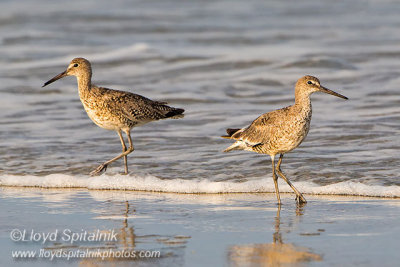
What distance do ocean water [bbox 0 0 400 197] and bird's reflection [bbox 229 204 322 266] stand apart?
2.23 m

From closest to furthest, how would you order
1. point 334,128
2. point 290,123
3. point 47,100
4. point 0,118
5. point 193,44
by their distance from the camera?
point 290,123, point 334,128, point 0,118, point 47,100, point 193,44

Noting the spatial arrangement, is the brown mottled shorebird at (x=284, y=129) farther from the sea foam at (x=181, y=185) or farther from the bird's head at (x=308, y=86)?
the sea foam at (x=181, y=185)

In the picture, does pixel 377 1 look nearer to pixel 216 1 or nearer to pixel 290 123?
pixel 216 1

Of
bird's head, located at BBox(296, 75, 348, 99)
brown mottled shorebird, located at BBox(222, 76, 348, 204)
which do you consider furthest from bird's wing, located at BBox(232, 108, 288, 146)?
bird's head, located at BBox(296, 75, 348, 99)

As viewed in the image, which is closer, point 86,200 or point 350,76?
point 86,200

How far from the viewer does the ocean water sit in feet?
31.6

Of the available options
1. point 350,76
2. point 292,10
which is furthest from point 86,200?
point 292,10

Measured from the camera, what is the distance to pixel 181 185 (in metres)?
9.01

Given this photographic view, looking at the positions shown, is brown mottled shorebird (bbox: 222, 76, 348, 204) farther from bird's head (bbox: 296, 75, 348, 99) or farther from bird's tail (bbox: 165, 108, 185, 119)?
bird's tail (bbox: 165, 108, 185, 119)

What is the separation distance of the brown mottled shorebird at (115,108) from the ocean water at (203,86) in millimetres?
522

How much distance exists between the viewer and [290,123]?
8.43 metres

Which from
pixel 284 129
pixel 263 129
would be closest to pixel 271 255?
pixel 284 129

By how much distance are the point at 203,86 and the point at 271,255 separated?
10658 mm

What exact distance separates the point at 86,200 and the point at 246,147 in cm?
182
